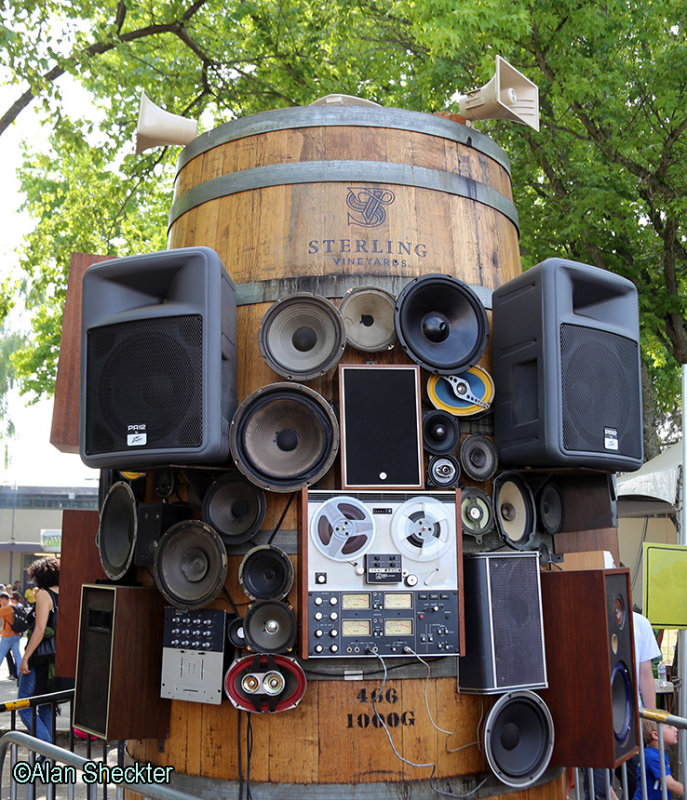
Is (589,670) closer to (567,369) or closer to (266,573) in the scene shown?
(567,369)

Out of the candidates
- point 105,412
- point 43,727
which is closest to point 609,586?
point 105,412

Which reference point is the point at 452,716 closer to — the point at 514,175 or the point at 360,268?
the point at 360,268

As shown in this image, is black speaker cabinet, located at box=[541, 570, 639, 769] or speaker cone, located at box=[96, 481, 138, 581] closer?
black speaker cabinet, located at box=[541, 570, 639, 769]

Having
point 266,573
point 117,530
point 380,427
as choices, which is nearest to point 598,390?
point 380,427

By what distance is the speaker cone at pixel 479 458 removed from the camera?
12.5 ft

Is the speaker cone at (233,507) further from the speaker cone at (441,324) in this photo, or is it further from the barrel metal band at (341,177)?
the barrel metal band at (341,177)

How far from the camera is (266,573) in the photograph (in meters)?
3.62

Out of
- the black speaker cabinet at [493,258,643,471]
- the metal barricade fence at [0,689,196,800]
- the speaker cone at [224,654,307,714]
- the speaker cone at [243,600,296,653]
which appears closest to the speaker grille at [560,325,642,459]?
the black speaker cabinet at [493,258,643,471]

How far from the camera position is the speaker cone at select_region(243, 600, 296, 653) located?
3500 millimetres

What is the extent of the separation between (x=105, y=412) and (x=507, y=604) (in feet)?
6.44

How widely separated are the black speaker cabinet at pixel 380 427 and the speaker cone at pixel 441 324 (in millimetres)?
129

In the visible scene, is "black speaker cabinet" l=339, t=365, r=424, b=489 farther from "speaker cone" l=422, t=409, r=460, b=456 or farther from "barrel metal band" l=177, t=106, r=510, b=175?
"barrel metal band" l=177, t=106, r=510, b=175

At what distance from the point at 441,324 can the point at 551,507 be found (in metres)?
1.10

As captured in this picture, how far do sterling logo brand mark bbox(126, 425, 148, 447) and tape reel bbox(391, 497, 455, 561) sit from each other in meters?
1.13
